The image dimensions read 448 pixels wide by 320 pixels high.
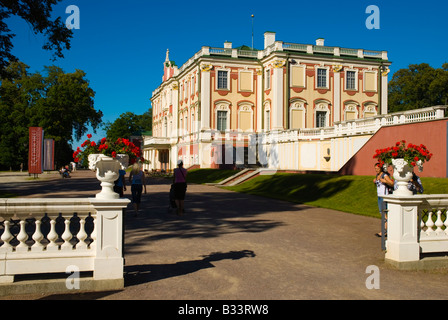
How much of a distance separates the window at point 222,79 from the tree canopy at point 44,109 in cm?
2525

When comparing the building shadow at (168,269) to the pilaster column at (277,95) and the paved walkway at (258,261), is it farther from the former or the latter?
the pilaster column at (277,95)

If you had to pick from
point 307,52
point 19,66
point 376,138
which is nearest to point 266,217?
point 376,138

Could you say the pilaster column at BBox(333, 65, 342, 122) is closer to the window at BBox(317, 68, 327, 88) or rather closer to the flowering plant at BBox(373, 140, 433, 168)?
the window at BBox(317, 68, 327, 88)

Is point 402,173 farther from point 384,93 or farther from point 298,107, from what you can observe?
point 384,93

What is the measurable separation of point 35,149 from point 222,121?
19.6m

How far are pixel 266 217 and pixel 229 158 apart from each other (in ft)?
103

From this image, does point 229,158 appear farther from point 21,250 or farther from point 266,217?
point 21,250

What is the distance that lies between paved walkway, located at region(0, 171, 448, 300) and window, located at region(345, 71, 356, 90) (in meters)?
36.3

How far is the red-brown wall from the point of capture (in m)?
18.9

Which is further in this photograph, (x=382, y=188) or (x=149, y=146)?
(x=149, y=146)

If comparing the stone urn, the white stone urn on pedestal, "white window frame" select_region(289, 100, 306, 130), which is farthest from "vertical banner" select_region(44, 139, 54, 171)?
the stone urn

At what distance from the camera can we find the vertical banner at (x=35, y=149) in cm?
3784

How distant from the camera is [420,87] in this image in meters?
59.0

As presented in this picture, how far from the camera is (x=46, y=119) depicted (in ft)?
195
